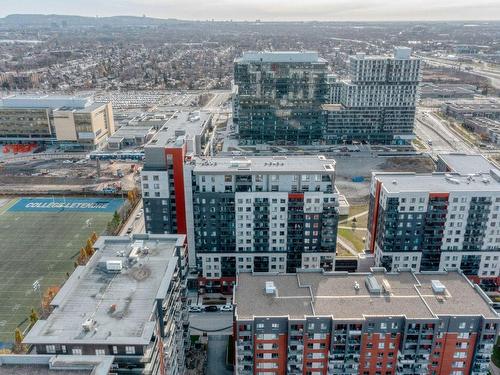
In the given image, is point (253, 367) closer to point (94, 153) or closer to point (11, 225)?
point (11, 225)

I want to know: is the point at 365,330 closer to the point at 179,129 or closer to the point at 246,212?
the point at 246,212

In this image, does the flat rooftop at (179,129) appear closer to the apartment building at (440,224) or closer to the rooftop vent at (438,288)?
the apartment building at (440,224)

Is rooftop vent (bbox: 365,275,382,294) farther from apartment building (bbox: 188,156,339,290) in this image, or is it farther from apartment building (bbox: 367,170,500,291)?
apartment building (bbox: 367,170,500,291)

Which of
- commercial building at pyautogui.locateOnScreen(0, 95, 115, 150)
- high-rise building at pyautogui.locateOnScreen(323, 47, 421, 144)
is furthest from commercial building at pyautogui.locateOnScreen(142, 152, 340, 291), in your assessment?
commercial building at pyautogui.locateOnScreen(0, 95, 115, 150)

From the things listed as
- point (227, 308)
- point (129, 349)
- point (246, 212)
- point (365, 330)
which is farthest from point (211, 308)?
point (129, 349)

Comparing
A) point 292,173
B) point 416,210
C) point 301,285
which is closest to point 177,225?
point 292,173

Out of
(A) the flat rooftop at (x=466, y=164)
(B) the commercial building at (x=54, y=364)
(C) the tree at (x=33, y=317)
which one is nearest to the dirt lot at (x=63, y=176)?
(C) the tree at (x=33, y=317)

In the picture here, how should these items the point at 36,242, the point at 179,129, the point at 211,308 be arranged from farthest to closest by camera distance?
the point at 36,242 → the point at 179,129 → the point at 211,308
